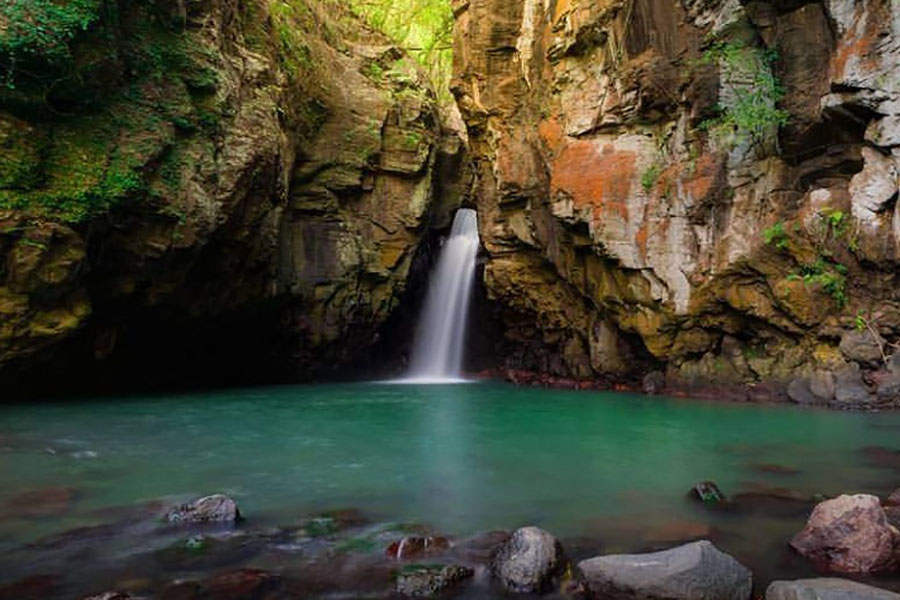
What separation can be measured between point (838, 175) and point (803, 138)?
100 centimetres

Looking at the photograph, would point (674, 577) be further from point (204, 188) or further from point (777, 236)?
point (204, 188)

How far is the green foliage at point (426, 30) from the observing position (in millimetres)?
25406

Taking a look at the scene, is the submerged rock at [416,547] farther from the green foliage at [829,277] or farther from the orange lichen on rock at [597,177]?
the orange lichen on rock at [597,177]

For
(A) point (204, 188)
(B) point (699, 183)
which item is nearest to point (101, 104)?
(A) point (204, 188)

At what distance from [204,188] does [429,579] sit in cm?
1220

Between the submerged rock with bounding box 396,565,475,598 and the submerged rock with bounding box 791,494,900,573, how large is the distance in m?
2.29

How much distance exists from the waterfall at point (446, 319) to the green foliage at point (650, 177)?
8067mm

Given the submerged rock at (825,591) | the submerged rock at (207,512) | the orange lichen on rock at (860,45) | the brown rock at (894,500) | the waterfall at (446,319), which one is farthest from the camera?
the waterfall at (446,319)

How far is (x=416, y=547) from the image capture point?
4340 millimetres

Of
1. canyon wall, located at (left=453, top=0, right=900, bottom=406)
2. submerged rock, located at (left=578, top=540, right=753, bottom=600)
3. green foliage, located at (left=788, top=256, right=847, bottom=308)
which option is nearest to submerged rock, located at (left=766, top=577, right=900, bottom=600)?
submerged rock, located at (left=578, top=540, right=753, bottom=600)

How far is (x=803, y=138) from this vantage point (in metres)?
12.7

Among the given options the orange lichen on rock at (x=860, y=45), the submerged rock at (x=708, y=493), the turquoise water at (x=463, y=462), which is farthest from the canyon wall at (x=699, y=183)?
the submerged rock at (x=708, y=493)

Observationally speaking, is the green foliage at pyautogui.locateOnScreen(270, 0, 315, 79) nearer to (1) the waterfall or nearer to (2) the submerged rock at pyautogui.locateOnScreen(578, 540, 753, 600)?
(1) the waterfall

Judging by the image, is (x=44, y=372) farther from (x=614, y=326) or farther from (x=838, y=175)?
(x=838, y=175)
